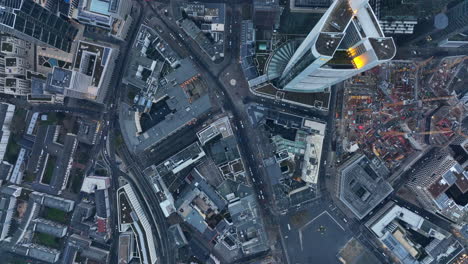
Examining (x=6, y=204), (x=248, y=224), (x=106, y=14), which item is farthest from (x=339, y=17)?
(x=6, y=204)

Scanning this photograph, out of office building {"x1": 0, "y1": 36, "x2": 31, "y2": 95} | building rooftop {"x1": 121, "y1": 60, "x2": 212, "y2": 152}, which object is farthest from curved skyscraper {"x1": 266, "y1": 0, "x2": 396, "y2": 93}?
office building {"x1": 0, "y1": 36, "x2": 31, "y2": 95}

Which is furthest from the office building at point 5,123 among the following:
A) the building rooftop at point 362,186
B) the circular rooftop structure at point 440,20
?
the circular rooftop structure at point 440,20

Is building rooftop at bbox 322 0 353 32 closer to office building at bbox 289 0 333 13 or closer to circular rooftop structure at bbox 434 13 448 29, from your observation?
office building at bbox 289 0 333 13

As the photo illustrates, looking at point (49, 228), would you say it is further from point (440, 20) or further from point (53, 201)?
point (440, 20)

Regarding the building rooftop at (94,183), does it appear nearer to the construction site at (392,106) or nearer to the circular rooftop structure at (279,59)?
the circular rooftop structure at (279,59)

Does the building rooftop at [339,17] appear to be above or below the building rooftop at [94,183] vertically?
below

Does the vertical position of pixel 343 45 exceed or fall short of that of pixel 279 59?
it falls short
